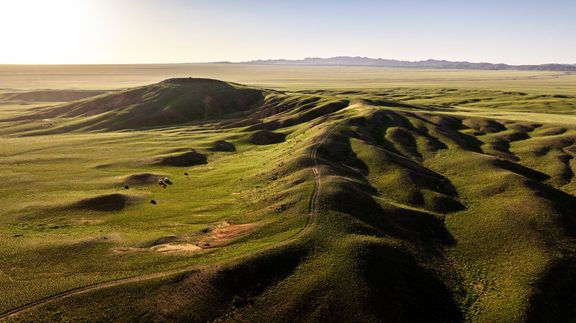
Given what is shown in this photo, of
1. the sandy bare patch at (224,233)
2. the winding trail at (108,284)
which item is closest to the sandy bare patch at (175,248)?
the sandy bare patch at (224,233)

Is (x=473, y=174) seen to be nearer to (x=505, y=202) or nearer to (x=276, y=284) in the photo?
(x=505, y=202)

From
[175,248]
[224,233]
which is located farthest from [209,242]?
[175,248]

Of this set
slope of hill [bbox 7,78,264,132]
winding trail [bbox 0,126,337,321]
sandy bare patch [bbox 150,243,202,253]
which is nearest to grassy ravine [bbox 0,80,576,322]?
sandy bare patch [bbox 150,243,202,253]

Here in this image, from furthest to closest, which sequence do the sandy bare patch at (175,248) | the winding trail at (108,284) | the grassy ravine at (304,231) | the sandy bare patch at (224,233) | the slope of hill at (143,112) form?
the slope of hill at (143,112)
the sandy bare patch at (224,233)
the sandy bare patch at (175,248)
the grassy ravine at (304,231)
the winding trail at (108,284)

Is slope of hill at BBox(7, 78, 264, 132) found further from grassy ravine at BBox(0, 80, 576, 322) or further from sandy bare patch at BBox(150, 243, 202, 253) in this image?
sandy bare patch at BBox(150, 243, 202, 253)

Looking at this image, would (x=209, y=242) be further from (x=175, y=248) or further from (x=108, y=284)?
(x=108, y=284)

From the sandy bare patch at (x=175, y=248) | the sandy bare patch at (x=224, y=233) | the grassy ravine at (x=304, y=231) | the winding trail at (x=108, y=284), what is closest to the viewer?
the winding trail at (x=108, y=284)

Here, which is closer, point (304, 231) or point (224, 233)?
point (304, 231)

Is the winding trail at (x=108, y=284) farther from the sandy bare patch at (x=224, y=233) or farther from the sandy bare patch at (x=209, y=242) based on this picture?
the sandy bare patch at (x=224, y=233)
